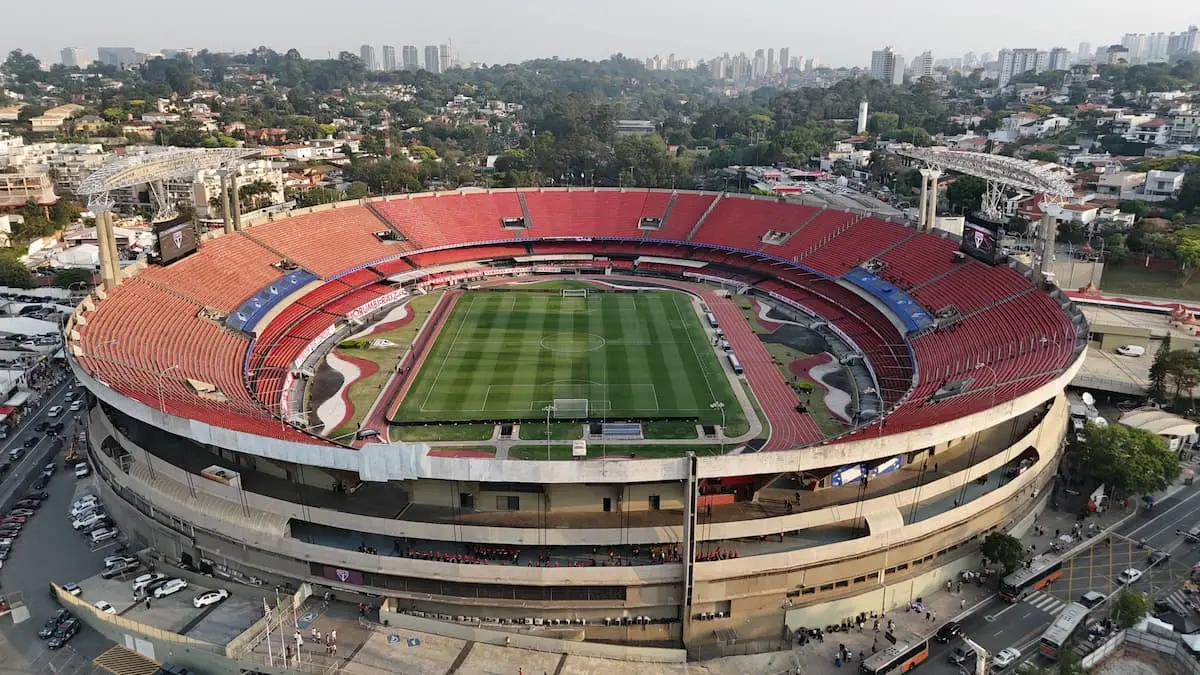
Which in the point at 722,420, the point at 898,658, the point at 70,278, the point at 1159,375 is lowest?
the point at 898,658

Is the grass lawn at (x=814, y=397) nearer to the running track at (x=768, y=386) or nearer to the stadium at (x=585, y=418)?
the stadium at (x=585, y=418)

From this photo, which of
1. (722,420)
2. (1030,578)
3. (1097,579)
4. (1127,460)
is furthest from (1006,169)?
(1030,578)

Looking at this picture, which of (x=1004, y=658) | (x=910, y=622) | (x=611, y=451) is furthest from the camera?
(x=611, y=451)

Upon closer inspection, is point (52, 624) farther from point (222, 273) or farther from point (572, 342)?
point (572, 342)

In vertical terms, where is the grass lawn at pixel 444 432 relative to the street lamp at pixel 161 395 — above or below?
below

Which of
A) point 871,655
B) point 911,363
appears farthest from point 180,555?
point 911,363

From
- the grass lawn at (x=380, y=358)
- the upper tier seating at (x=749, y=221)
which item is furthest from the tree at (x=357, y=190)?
the upper tier seating at (x=749, y=221)

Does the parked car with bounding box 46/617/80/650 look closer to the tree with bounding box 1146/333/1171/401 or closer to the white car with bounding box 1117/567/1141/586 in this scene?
the white car with bounding box 1117/567/1141/586
